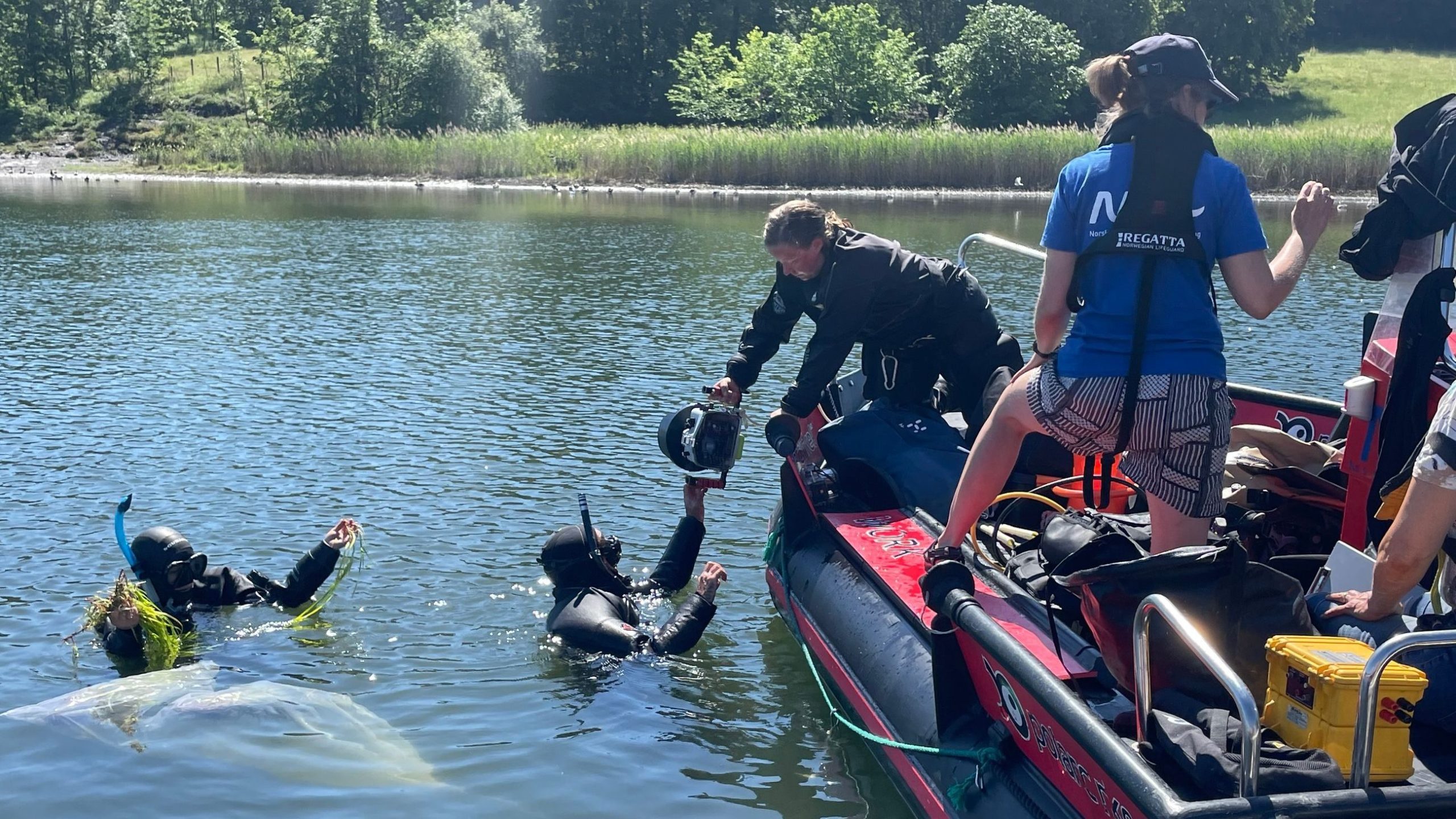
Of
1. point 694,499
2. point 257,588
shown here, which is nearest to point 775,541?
point 694,499

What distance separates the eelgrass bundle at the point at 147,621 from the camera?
6.12 m

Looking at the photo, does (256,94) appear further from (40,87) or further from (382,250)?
(382,250)

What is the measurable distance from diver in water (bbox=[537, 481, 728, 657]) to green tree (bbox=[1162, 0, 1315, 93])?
2051 inches

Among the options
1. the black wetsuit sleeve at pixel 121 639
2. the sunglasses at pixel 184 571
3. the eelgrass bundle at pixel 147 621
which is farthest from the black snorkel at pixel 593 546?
the black wetsuit sleeve at pixel 121 639

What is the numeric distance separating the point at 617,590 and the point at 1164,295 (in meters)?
3.30

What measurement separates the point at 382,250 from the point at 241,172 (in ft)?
69.5

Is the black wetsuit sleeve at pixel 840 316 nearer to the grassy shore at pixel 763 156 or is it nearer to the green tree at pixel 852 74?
the grassy shore at pixel 763 156

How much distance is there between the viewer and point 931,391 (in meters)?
6.76

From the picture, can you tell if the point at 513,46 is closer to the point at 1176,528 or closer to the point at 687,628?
the point at 687,628

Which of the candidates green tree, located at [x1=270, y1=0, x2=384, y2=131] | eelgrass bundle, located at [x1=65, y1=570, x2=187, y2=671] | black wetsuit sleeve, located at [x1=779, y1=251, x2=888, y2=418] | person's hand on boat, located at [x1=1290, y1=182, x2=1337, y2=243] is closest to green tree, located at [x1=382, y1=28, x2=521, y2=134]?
green tree, located at [x1=270, y1=0, x2=384, y2=131]

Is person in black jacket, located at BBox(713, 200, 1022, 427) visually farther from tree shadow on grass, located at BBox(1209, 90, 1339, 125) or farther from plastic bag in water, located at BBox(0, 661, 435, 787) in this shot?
tree shadow on grass, located at BBox(1209, 90, 1339, 125)

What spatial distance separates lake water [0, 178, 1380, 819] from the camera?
218 inches

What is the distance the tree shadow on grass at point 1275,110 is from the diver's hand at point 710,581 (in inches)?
1915

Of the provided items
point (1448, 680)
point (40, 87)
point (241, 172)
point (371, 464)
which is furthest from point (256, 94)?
point (1448, 680)
